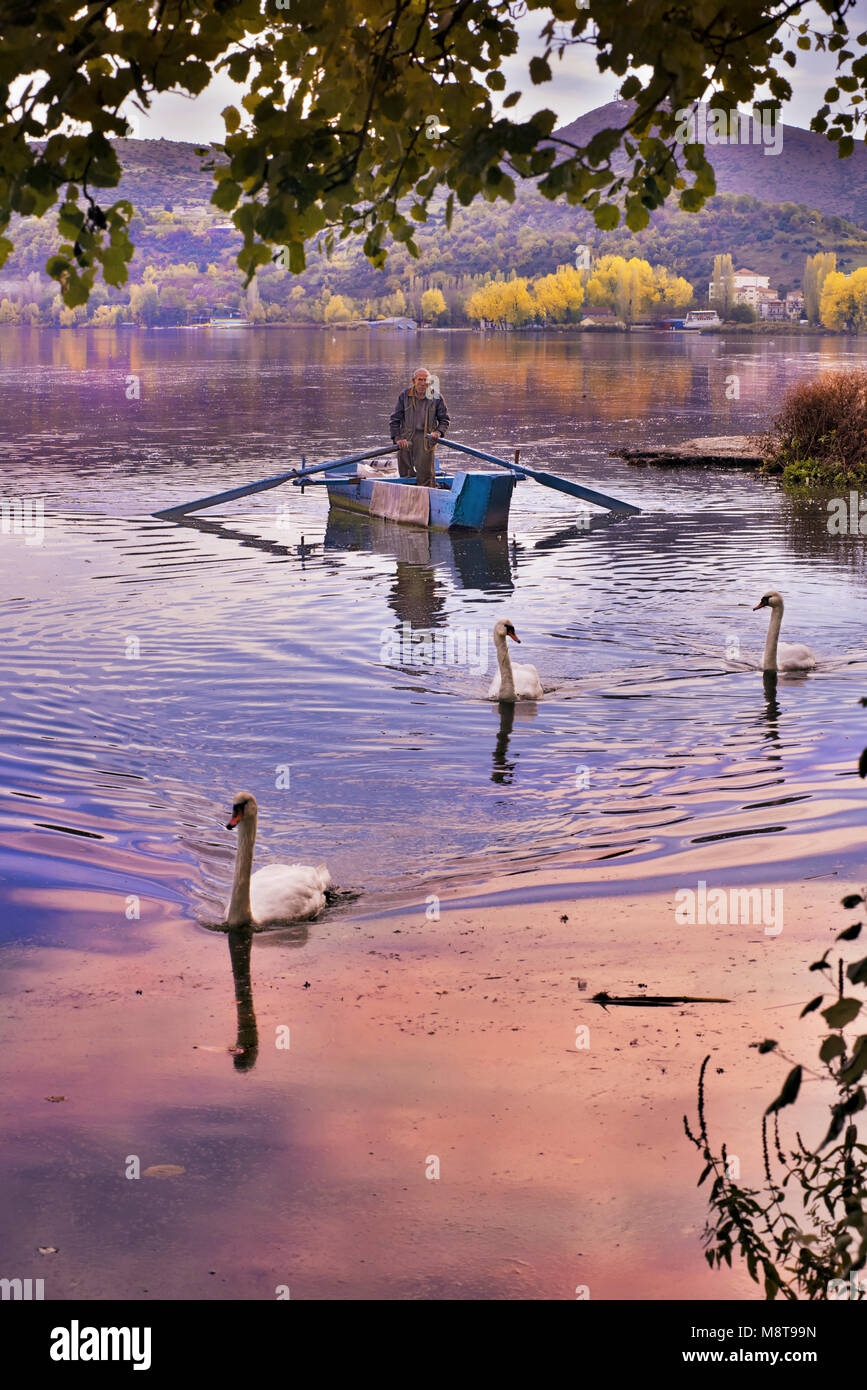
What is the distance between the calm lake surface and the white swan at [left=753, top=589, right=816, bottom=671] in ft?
0.86

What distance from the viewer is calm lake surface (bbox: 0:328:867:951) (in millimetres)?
10812

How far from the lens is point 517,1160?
6.38 m

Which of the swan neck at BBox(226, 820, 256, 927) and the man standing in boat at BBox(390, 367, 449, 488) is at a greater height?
the man standing in boat at BBox(390, 367, 449, 488)

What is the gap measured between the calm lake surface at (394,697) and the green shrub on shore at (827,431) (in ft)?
3.74

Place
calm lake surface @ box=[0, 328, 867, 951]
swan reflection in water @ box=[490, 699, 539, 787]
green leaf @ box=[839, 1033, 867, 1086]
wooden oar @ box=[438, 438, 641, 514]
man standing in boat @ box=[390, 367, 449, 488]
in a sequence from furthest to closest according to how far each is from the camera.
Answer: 1. wooden oar @ box=[438, 438, 641, 514]
2. man standing in boat @ box=[390, 367, 449, 488]
3. swan reflection in water @ box=[490, 699, 539, 787]
4. calm lake surface @ box=[0, 328, 867, 951]
5. green leaf @ box=[839, 1033, 867, 1086]

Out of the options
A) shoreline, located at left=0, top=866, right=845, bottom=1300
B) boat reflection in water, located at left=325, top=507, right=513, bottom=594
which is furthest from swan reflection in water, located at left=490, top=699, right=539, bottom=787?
boat reflection in water, located at left=325, top=507, right=513, bottom=594

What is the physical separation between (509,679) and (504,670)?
11 cm

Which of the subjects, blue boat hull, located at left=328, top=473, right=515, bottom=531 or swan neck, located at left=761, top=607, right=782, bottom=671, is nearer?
swan neck, located at left=761, top=607, right=782, bottom=671

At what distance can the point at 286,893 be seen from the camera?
9.32 metres

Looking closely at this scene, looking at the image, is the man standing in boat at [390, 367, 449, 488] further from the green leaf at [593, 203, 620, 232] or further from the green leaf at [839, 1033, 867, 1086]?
the green leaf at [839, 1033, 867, 1086]

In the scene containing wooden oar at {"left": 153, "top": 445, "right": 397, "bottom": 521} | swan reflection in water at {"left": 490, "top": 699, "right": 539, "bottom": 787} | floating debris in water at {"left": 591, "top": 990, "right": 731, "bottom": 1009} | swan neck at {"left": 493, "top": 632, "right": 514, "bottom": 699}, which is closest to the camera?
floating debris in water at {"left": 591, "top": 990, "right": 731, "bottom": 1009}

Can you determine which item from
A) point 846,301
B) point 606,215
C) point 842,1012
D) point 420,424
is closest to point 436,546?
point 420,424
